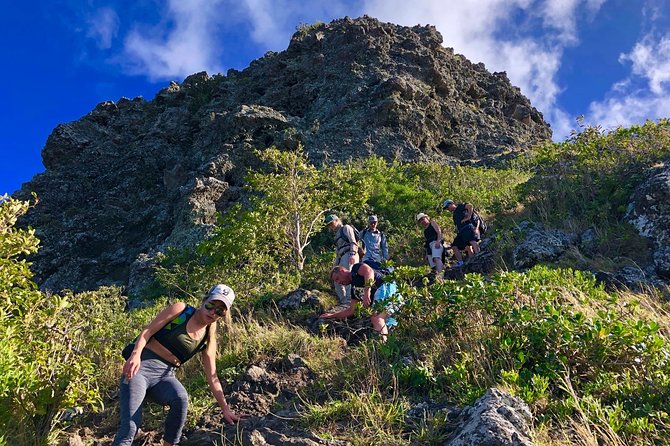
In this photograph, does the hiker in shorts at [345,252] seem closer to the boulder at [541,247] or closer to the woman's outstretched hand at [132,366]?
the boulder at [541,247]

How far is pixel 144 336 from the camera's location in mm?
3473

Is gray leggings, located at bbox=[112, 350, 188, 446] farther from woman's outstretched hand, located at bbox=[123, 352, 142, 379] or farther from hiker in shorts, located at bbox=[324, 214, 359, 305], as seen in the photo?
hiker in shorts, located at bbox=[324, 214, 359, 305]

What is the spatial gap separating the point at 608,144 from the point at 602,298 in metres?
6.11

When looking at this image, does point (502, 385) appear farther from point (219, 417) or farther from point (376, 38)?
point (376, 38)

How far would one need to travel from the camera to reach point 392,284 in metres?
5.15

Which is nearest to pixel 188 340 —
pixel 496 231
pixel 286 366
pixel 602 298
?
pixel 286 366

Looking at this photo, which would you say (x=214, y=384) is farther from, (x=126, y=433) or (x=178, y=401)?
(x=126, y=433)

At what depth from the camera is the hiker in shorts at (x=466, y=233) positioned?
7.95 m

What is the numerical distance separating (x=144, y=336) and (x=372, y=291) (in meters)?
2.60

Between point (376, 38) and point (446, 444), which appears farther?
point (376, 38)

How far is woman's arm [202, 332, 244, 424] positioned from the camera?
141 inches

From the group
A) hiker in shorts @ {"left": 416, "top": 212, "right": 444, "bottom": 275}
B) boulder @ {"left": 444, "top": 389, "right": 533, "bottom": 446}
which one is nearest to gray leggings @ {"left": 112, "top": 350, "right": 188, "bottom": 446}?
boulder @ {"left": 444, "top": 389, "right": 533, "bottom": 446}

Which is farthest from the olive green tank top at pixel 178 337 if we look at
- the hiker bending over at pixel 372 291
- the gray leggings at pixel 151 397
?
the hiker bending over at pixel 372 291

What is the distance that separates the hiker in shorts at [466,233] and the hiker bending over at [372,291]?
305cm
